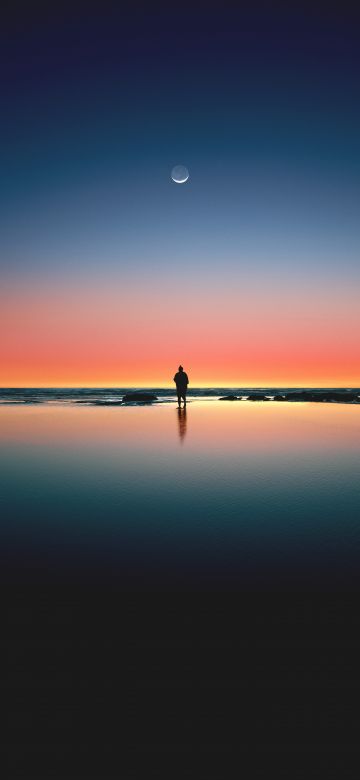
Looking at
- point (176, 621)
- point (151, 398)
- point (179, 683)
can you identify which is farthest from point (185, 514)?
point (151, 398)

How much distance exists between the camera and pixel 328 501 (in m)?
6.19

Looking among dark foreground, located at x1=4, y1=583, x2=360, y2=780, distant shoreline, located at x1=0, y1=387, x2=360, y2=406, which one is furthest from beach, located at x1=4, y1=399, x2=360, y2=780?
distant shoreline, located at x1=0, y1=387, x2=360, y2=406

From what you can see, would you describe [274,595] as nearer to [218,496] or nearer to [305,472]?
[218,496]

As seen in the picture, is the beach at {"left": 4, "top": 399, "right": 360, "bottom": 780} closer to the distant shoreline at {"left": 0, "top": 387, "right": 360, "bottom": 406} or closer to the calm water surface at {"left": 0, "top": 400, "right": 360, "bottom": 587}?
the calm water surface at {"left": 0, "top": 400, "right": 360, "bottom": 587}

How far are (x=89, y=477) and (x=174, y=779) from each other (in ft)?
20.4

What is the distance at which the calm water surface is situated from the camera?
12.9 feet

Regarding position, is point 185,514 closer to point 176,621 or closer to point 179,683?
point 176,621

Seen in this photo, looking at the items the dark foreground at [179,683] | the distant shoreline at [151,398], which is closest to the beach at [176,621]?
the dark foreground at [179,683]

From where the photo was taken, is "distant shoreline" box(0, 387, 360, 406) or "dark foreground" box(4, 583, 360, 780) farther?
"distant shoreline" box(0, 387, 360, 406)

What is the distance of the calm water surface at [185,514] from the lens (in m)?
3.94

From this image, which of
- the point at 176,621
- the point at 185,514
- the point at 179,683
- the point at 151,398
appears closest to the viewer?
the point at 179,683

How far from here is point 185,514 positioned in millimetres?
5539

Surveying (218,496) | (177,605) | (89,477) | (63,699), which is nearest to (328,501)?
(218,496)

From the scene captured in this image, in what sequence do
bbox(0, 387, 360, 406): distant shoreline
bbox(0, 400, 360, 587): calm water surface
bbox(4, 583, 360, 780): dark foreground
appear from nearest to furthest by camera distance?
bbox(4, 583, 360, 780): dark foreground
bbox(0, 400, 360, 587): calm water surface
bbox(0, 387, 360, 406): distant shoreline
